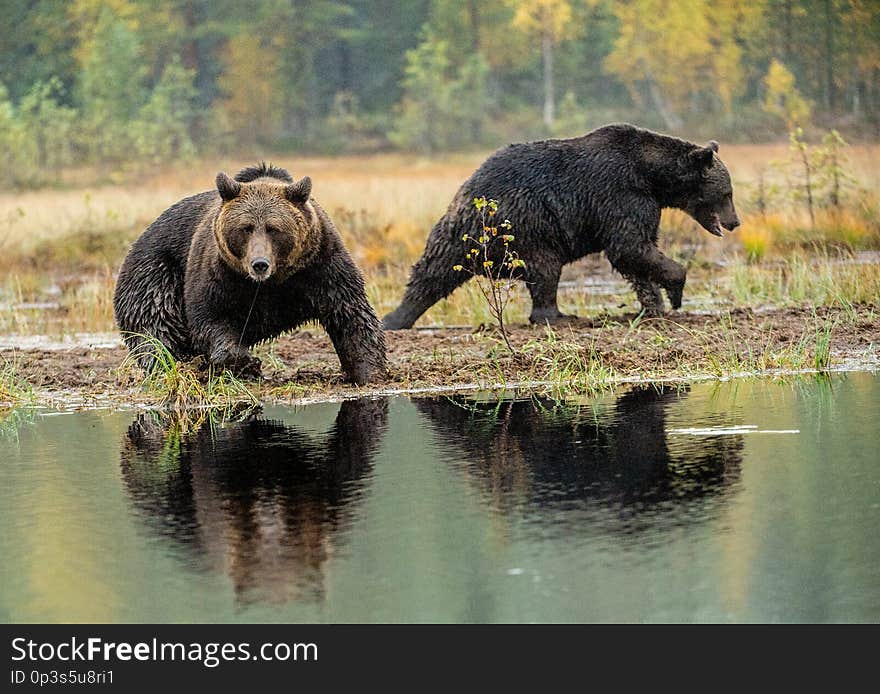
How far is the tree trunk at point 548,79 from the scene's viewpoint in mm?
63000

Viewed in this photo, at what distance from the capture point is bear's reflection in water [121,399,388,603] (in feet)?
19.6

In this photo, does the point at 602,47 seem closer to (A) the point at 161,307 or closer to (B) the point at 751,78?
(B) the point at 751,78

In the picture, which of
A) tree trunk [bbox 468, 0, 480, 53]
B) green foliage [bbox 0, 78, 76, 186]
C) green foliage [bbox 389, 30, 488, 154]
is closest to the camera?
green foliage [bbox 0, 78, 76, 186]

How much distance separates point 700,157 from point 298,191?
475cm

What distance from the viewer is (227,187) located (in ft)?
32.1

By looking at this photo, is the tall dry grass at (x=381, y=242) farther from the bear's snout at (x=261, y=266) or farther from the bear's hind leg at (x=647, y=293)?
the bear's snout at (x=261, y=266)

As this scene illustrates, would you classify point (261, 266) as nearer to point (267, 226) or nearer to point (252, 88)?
point (267, 226)

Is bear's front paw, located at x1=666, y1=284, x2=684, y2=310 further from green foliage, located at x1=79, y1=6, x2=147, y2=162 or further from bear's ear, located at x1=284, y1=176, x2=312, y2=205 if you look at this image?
green foliage, located at x1=79, y1=6, x2=147, y2=162

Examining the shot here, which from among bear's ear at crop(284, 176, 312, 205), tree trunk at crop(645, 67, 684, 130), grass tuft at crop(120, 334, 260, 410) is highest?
tree trunk at crop(645, 67, 684, 130)

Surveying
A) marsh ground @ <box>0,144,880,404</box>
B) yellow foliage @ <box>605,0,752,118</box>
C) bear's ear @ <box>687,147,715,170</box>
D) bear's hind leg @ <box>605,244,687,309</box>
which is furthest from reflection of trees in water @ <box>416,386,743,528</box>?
yellow foliage @ <box>605,0,752,118</box>

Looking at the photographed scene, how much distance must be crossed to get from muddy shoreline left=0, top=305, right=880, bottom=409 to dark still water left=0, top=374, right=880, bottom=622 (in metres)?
0.74

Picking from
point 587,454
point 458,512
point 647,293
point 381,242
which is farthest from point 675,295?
point 381,242
